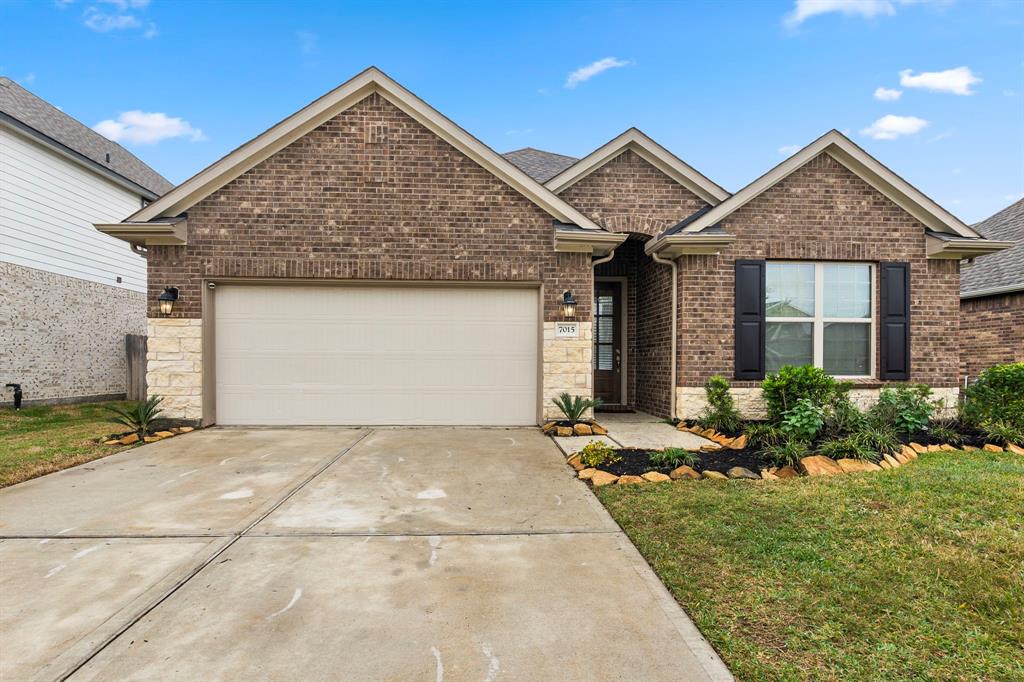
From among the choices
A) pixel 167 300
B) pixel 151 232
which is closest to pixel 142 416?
pixel 167 300

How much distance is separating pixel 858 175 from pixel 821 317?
8.10ft

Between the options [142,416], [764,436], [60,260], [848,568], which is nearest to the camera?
[848,568]

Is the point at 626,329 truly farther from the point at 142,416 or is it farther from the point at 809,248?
the point at 142,416

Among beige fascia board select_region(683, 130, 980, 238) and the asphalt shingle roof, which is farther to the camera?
the asphalt shingle roof

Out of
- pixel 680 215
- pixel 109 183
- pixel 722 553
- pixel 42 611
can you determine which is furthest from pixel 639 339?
pixel 109 183

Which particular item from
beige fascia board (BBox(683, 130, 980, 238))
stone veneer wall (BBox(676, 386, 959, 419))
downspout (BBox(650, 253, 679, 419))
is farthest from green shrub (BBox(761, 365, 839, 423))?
beige fascia board (BBox(683, 130, 980, 238))

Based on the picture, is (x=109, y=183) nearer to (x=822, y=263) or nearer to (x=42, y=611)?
(x=42, y=611)

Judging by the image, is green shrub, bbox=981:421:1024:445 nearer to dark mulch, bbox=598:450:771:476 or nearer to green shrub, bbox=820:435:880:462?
green shrub, bbox=820:435:880:462

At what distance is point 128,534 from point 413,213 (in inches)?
229

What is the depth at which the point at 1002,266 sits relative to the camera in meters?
11.9

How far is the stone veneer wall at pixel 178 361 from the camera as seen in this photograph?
7.93 metres

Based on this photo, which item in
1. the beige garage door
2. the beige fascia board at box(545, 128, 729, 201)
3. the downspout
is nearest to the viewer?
the beige garage door

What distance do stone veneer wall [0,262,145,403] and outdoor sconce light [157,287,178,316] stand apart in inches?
232

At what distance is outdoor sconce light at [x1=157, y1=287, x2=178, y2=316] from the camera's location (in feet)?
25.5
